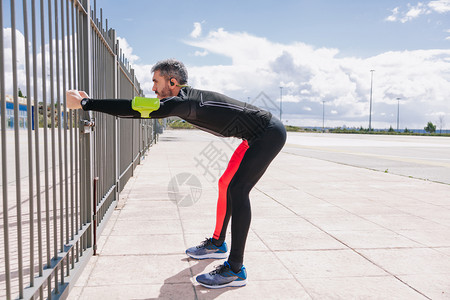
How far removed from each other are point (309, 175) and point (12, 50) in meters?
8.59

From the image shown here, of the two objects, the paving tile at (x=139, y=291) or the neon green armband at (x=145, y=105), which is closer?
the neon green armband at (x=145, y=105)

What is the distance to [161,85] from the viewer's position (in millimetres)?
3049

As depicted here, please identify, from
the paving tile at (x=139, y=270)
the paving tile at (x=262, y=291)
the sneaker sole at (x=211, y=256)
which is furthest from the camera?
the sneaker sole at (x=211, y=256)

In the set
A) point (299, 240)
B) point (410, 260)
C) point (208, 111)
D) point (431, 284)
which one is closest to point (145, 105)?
point (208, 111)

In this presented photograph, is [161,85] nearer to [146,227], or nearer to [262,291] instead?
[262,291]

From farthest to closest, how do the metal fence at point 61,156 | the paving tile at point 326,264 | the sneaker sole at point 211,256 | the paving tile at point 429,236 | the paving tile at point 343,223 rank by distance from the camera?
the paving tile at point 343,223 < the paving tile at point 429,236 < the sneaker sole at point 211,256 < the paving tile at point 326,264 < the metal fence at point 61,156

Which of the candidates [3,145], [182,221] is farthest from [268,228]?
[3,145]

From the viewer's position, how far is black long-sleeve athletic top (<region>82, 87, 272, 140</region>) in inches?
101

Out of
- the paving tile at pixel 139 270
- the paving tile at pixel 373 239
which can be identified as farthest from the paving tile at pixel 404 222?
the paving tile at pixel 139 270

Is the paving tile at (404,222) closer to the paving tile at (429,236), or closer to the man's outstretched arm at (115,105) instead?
the paving tile at (429,236)

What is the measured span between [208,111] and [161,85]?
509mm

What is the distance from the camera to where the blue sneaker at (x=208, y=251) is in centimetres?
356

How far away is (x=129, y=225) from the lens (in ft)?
15.2

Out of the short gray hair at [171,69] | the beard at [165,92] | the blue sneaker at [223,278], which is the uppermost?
the short gray hair at [171,69]
